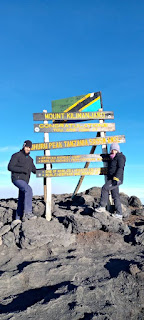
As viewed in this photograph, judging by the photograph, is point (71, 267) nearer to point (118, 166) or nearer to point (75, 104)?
point (118, 166)

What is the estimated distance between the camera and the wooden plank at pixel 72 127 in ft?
31.8

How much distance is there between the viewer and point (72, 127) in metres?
9.79

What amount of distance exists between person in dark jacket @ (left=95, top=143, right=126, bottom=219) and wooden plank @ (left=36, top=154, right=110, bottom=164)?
54cm

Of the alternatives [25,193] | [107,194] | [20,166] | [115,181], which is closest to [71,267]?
[25,193]

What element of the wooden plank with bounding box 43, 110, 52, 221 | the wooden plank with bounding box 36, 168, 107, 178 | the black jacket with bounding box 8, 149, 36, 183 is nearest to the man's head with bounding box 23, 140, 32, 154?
the black jacket with bounding box 8, 149, 36, 183

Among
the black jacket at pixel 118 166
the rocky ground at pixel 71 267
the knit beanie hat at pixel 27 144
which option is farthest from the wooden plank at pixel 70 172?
the rocky ground at pixel 71 267

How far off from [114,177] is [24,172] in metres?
3.15

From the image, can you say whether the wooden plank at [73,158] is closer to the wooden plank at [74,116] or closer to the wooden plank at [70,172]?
the wooden plank at [70,172]

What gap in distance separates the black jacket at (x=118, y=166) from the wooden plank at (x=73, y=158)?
637mm

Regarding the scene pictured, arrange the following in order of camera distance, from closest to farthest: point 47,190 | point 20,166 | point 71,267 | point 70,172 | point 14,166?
point 71,267, point 14,166, point 20,166, point 47,190, point 70,172

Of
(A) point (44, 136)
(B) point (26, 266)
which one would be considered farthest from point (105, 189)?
(B) point (26, 266)

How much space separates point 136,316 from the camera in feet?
14.1

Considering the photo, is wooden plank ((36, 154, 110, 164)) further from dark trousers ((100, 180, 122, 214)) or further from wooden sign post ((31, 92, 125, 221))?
dark trousers ((100, 180, 122, 214))

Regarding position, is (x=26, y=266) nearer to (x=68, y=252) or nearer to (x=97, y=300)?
(x=68, y=252)
